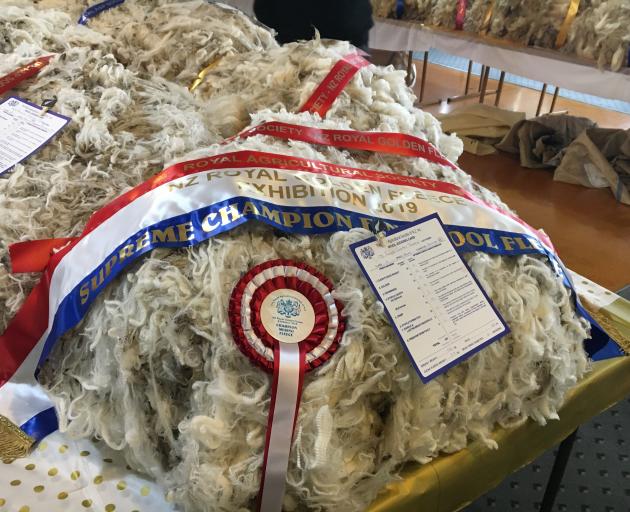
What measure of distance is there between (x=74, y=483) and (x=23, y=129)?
1.78ft

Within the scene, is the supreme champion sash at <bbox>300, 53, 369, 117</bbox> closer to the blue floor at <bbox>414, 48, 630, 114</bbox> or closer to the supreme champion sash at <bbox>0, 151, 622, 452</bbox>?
the supreme champion sash at <bbox>0, 151, 622, 452</bbox>

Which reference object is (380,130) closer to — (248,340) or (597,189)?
(248,340)

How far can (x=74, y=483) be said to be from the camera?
0.62 metres

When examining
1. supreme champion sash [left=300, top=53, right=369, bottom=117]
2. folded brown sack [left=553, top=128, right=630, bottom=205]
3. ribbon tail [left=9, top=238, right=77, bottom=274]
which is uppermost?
supreme champion sash [left=300, top=53, right=369, bottom=117]

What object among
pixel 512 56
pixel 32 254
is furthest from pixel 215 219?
pixel 512 56

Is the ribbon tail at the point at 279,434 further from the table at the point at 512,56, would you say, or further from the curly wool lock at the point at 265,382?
the table at the point at 512,56

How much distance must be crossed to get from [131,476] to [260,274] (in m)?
0.27

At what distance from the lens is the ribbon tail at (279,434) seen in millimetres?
516

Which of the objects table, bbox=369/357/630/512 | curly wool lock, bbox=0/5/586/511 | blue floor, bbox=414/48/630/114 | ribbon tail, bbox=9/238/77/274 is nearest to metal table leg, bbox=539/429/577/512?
table, bbox=369/357/630/512

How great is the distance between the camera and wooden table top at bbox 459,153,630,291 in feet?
4.56

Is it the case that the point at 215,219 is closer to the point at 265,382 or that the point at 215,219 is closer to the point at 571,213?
the point at 265,382

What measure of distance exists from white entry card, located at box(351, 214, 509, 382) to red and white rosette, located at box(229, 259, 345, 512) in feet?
0.20

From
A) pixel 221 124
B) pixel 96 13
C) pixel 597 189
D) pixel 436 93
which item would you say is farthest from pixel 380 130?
pixel 436 93

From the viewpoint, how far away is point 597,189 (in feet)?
5.60
